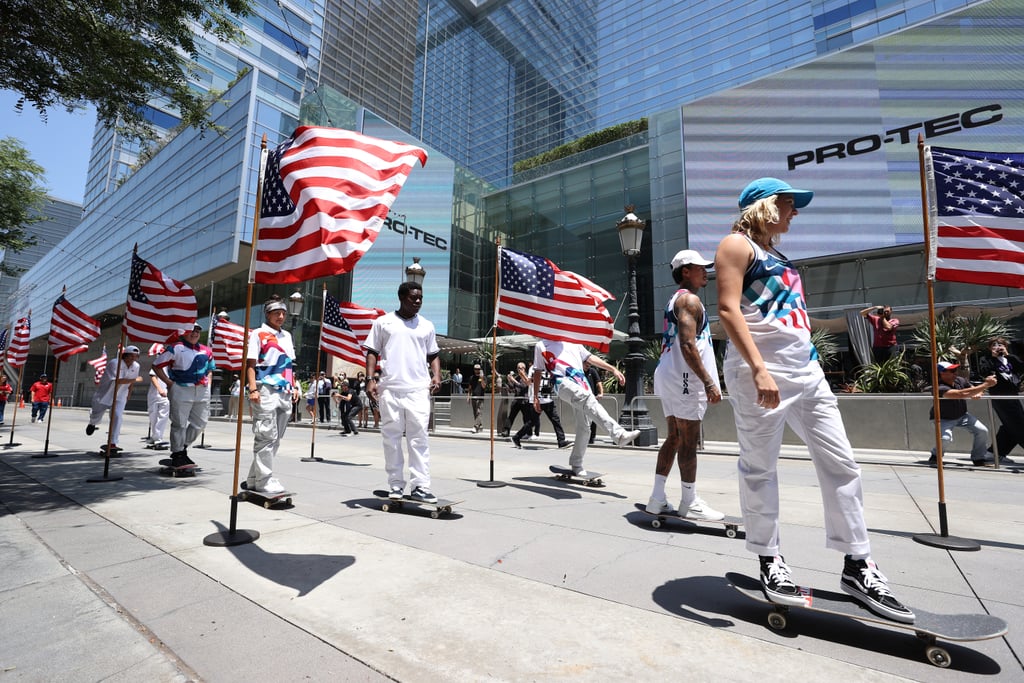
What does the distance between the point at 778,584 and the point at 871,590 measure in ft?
1.17

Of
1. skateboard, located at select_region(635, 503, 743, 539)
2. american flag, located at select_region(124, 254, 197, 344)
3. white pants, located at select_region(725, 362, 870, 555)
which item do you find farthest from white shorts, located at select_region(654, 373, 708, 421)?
american flag, located at select_region(124, 254, 197, 344)

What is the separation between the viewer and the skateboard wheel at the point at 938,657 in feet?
6.25

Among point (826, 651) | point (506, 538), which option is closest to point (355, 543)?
point (506, 538)

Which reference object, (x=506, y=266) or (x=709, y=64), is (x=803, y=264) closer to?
(x=506, y=266)

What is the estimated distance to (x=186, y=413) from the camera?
7.10 metres

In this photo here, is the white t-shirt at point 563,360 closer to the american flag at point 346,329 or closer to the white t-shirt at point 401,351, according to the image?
the white t-shirt at point 401,351

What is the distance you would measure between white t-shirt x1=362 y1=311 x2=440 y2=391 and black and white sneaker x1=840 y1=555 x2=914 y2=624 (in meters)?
3.55

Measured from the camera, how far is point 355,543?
3504 mm

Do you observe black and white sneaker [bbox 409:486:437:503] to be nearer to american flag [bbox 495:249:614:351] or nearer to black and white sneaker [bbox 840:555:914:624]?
american flag [bbox 495:249:614:351]

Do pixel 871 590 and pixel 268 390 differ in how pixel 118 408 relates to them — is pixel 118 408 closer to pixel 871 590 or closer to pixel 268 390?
pixel 268 390

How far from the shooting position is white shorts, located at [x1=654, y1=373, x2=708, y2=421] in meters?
4.29

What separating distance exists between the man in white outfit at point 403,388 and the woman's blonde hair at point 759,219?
2.91m

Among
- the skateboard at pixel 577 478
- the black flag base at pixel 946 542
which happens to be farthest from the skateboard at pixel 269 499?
the black flag base at pixel 946 542

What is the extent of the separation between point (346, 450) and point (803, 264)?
1966cm
